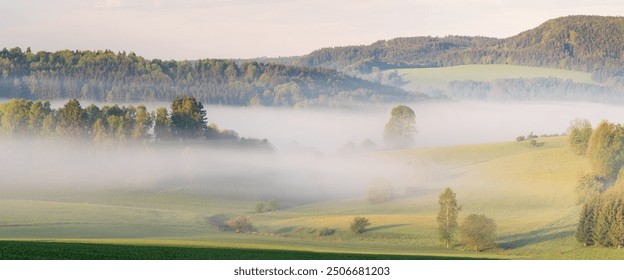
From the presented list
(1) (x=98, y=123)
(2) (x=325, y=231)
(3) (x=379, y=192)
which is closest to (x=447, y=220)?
(2) (x=325, y=231)

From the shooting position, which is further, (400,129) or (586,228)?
(400,129)

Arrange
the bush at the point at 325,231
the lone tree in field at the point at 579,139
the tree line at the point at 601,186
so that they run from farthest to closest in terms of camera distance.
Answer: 1. the lone tree in field at the point at 579,139
2. the bush at the point at 325,231
3. the tree line at the point at 601,186

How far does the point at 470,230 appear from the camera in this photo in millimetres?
93375

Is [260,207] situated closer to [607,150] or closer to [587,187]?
[587,187]

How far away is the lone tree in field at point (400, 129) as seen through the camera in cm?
19438

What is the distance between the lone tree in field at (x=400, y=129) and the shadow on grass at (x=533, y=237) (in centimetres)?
9398

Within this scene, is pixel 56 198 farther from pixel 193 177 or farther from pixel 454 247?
pixel 454 247

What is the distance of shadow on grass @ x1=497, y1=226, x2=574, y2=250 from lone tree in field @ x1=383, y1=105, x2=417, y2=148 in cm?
9398

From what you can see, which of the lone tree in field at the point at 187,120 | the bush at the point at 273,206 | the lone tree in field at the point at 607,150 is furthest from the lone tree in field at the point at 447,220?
the lone tree in field at the point at 187,120

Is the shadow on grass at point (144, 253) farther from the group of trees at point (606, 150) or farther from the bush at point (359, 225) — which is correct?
the group of trees at point (606, 150)

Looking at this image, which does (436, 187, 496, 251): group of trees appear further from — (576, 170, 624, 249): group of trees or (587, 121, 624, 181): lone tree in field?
(587, 121, 624, 181): lone tree in field

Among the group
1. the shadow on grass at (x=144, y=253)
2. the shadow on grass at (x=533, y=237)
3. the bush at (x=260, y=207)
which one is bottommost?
the bush at (x=260, y=207)

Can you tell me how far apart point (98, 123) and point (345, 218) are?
2602 inches

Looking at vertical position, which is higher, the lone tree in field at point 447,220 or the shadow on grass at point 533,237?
the lone tree in field at point 447,220
